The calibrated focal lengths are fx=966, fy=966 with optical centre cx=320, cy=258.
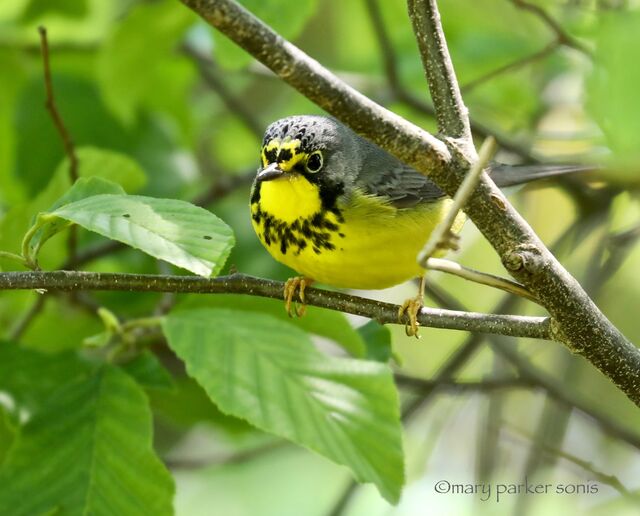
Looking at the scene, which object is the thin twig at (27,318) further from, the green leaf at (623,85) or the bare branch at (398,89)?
the green leaf at (623,85)

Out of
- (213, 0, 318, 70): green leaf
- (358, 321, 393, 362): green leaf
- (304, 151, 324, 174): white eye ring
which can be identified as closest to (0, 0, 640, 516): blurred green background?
(213, 0, 318, 70): green leaf

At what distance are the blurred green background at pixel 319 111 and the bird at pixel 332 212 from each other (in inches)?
13.0

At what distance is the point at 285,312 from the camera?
3.20 metres

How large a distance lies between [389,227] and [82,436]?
1.32m

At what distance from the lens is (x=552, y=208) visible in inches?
259

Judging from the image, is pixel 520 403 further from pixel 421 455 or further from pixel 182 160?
A: pixel 182 160

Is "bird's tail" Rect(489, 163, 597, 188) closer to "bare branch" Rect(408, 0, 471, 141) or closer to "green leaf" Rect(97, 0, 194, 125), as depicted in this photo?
"green leaf" Rect(97, 0, 194, 125)

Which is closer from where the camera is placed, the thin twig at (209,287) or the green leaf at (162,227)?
the green leaf at (162,227)

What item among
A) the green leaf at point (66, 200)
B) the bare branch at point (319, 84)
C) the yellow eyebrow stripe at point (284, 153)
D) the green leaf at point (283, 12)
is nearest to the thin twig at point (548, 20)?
the green leaf at point (283, 12)

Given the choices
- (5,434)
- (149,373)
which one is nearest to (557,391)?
(149,373)

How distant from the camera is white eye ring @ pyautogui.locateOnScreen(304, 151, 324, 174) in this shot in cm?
359

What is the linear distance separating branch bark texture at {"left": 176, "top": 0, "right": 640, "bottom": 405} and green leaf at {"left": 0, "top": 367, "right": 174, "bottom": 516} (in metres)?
1.22

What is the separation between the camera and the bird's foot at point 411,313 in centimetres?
259

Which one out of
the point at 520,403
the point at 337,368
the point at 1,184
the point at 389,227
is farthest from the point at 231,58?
the point at 520,403
